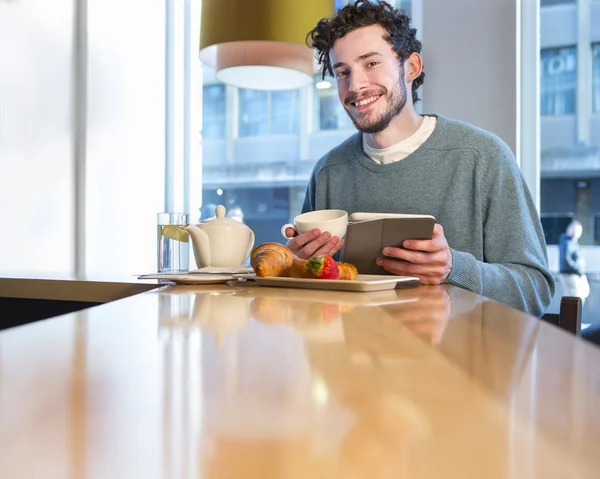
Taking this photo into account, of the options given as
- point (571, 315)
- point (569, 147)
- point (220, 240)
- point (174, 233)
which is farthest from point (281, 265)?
point (569, 147)

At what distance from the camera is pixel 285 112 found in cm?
397

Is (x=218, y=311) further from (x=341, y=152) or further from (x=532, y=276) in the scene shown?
(x=341, y=152)

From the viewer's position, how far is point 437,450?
0.85ft

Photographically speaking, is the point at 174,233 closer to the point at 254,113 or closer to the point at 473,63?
the point at 473,63

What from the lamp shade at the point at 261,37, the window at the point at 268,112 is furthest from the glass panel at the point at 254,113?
the lamp shade at the point at 261,37

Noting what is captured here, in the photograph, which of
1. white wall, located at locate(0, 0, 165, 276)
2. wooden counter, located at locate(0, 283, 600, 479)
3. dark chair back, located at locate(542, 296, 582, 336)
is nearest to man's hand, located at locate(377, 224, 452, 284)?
dark chair back, located at locate(542, 296, 582, 336)

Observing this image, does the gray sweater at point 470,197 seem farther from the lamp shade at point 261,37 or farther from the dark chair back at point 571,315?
the lamp shade at point 261,37

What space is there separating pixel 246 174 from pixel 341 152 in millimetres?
2007

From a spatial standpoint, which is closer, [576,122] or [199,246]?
[199,246]

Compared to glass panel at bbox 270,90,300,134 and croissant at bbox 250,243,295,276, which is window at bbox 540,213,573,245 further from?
croissant at bbox 250,243,295,276

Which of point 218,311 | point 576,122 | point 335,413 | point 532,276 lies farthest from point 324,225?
point 576,122

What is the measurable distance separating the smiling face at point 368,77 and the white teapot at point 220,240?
0.67 meters

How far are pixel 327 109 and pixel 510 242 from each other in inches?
90.5

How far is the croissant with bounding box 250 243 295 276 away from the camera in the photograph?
1.18m
